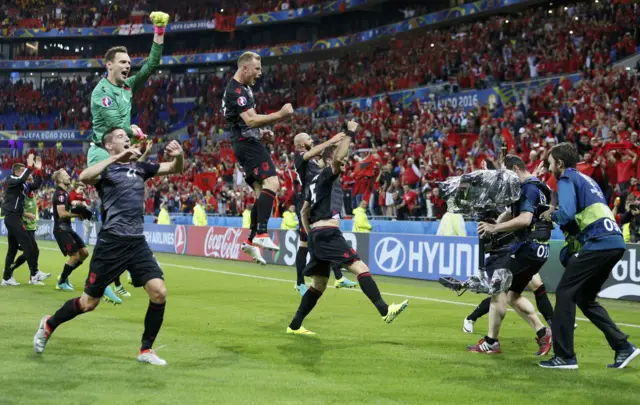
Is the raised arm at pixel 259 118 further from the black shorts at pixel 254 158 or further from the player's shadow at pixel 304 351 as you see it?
the player's shadow at pixel 304 351

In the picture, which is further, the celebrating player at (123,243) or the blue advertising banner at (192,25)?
the blue advertising banner at (192,25)

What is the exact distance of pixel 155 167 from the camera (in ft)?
25.5

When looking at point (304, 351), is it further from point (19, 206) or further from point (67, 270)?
point (19, 206)

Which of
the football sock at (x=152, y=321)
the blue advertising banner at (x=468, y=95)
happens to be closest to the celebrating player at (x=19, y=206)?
the football sock at (x=152, y=321)

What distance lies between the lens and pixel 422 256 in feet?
60.6

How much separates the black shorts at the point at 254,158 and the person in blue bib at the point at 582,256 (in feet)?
11.5

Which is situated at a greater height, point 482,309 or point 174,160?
point 174,160

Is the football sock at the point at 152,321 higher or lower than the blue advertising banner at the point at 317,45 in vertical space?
lower

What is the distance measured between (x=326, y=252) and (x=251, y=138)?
1642mm

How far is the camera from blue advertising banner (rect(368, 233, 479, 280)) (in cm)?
1700

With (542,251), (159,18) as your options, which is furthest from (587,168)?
(159,18)

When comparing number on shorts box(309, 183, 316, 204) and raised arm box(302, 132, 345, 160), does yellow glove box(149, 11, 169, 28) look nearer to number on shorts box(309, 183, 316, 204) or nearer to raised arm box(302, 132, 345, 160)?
raised arm box(302, 132, 345, 160)

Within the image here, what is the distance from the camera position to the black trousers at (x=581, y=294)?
24.5 ft

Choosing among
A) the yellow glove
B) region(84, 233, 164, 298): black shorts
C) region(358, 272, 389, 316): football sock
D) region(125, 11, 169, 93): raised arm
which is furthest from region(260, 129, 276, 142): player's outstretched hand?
region(84, 233, 164, 298): black shorts
